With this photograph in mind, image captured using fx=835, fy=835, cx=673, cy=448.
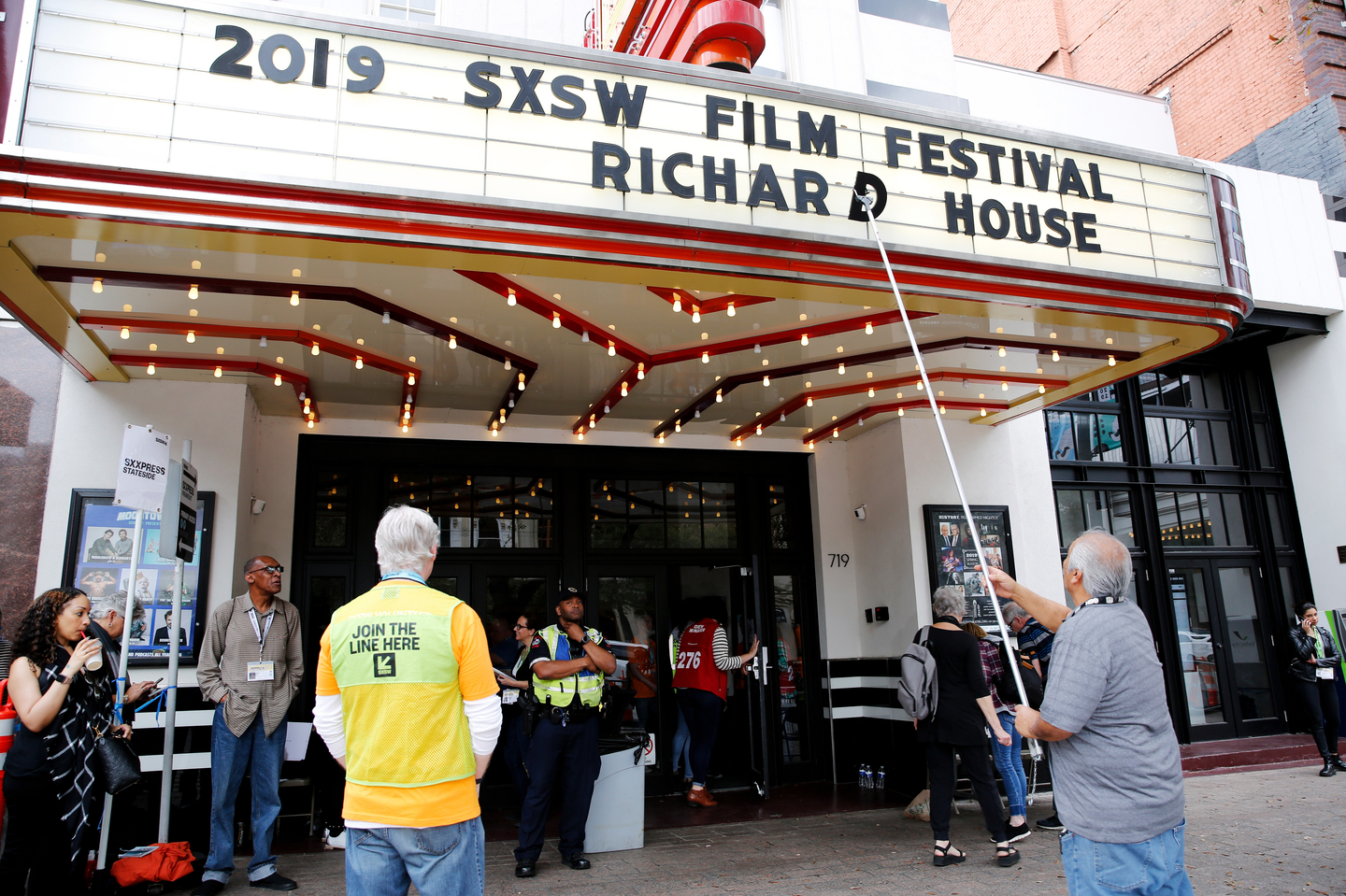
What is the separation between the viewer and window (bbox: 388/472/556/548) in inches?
317

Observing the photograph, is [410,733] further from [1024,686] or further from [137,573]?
[1024,686]

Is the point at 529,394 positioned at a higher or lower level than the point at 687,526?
higher

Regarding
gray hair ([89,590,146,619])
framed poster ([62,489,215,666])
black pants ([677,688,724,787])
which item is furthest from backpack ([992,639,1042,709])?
gray hair ([89,590,146,619])

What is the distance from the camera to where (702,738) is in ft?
24.6

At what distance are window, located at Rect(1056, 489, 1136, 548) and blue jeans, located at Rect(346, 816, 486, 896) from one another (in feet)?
28.4

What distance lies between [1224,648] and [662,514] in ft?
23.0

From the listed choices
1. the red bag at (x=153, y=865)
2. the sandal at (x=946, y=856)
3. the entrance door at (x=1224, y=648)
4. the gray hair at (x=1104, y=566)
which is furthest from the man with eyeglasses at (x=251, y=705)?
the entrance door at (x=1224, y=648)

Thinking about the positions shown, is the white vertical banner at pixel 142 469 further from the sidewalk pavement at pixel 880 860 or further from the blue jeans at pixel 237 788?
the sidewalk pavement at pixel 880 860

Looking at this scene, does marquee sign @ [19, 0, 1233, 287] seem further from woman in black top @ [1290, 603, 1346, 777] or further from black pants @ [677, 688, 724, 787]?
woman in black top @ [1290, 603, 1346, 777]

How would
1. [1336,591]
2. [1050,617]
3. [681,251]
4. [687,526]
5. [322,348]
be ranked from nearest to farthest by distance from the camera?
[1050,617] < [681,251] < [322,348] < [687,526] < [1336,591]

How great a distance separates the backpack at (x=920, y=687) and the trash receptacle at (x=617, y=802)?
185cm

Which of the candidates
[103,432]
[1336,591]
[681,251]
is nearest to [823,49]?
[681,251]

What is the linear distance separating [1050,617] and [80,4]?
5.13 metres

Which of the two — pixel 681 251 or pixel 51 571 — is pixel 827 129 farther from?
pixel 51 571
